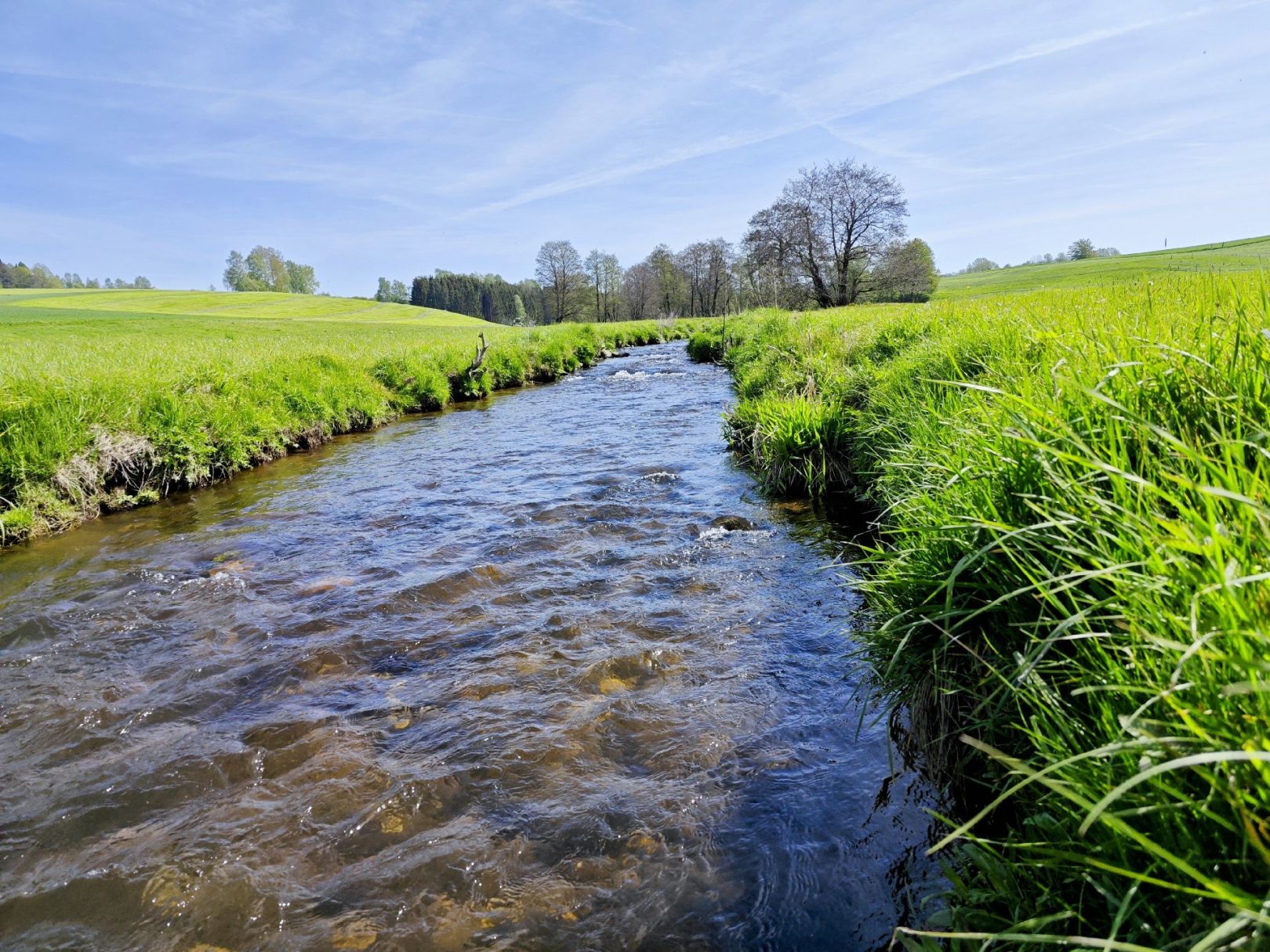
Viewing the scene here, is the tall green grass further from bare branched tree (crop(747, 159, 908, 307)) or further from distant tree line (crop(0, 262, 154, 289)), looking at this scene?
distant tree line (crop(0, 262, 154, 289))

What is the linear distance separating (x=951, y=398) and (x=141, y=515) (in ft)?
31.0

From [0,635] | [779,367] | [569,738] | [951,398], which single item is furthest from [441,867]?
[779,367]

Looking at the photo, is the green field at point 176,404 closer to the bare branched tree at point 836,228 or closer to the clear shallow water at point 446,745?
the clear shallow water at point 446,745

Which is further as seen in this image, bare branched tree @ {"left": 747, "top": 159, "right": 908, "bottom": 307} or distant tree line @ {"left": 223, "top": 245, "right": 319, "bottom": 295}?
distant tree line @ {"left": 223, "top": 245, "right": 319, "bottom": 295}

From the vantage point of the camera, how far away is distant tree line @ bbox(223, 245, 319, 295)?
105 meters

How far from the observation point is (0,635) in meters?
5.11

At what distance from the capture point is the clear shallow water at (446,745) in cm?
265

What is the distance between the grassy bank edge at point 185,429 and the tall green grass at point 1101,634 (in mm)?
9210

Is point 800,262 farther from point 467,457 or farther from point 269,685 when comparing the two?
point 269,685

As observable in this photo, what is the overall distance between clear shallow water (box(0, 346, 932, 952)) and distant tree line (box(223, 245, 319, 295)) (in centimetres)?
11511

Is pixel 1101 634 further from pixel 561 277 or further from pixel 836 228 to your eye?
pixel 561 277

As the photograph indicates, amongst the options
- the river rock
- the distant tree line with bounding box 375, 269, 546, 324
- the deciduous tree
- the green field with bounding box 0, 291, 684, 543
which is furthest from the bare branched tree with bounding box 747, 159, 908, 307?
the distant tree line with bounding box 375, 269, 546, 324

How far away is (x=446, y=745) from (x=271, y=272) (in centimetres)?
12696

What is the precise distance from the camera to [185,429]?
9.47 m
